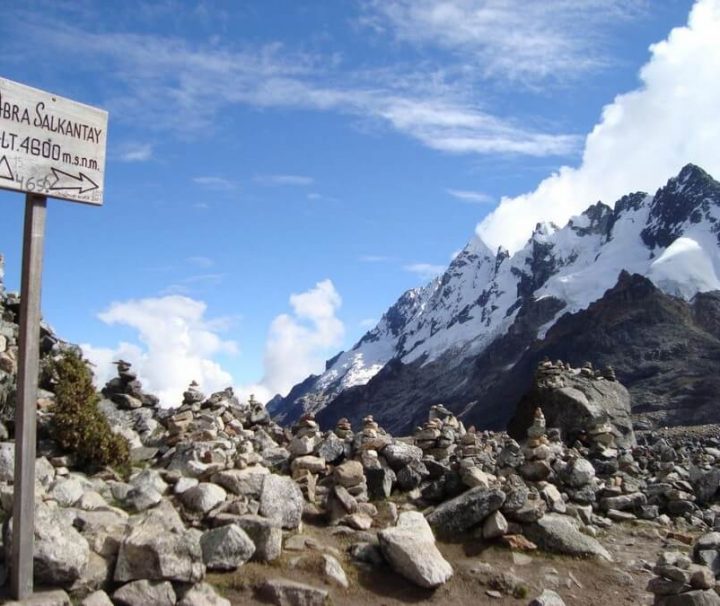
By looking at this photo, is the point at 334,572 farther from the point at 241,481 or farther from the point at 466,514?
the point at 466,514

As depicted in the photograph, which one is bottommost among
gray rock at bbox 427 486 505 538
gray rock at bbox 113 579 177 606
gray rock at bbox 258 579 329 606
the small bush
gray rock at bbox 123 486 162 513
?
gray rock at bbox 258 579 329 606

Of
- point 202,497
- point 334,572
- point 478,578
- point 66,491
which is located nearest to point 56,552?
point 66,491

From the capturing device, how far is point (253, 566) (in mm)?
10781

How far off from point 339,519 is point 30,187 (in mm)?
7399

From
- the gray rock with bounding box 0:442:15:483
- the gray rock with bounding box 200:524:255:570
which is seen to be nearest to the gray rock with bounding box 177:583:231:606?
the gray rock with bounding box 200:524:255:570

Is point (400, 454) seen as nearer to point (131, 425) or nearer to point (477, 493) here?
point (477, 493)

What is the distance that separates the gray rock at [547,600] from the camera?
10445mm

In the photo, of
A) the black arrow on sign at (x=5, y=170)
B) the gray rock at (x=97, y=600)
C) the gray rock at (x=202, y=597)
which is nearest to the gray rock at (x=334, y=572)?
the gray rock at (x=202, y=597)

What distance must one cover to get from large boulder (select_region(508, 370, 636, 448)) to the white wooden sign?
75.7ft

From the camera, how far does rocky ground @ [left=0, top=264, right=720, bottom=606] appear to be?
973 centimetres

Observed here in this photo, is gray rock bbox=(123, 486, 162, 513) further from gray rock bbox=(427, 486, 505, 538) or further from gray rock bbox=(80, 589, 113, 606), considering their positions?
gray rock bbox=(427, 486, 505, 538)

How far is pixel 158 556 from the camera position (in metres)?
9.50

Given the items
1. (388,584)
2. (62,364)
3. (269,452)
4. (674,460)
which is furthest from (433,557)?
(674,460)

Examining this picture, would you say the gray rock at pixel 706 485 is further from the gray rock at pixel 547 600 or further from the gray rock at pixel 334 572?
the gray rock at pixel 334 572
